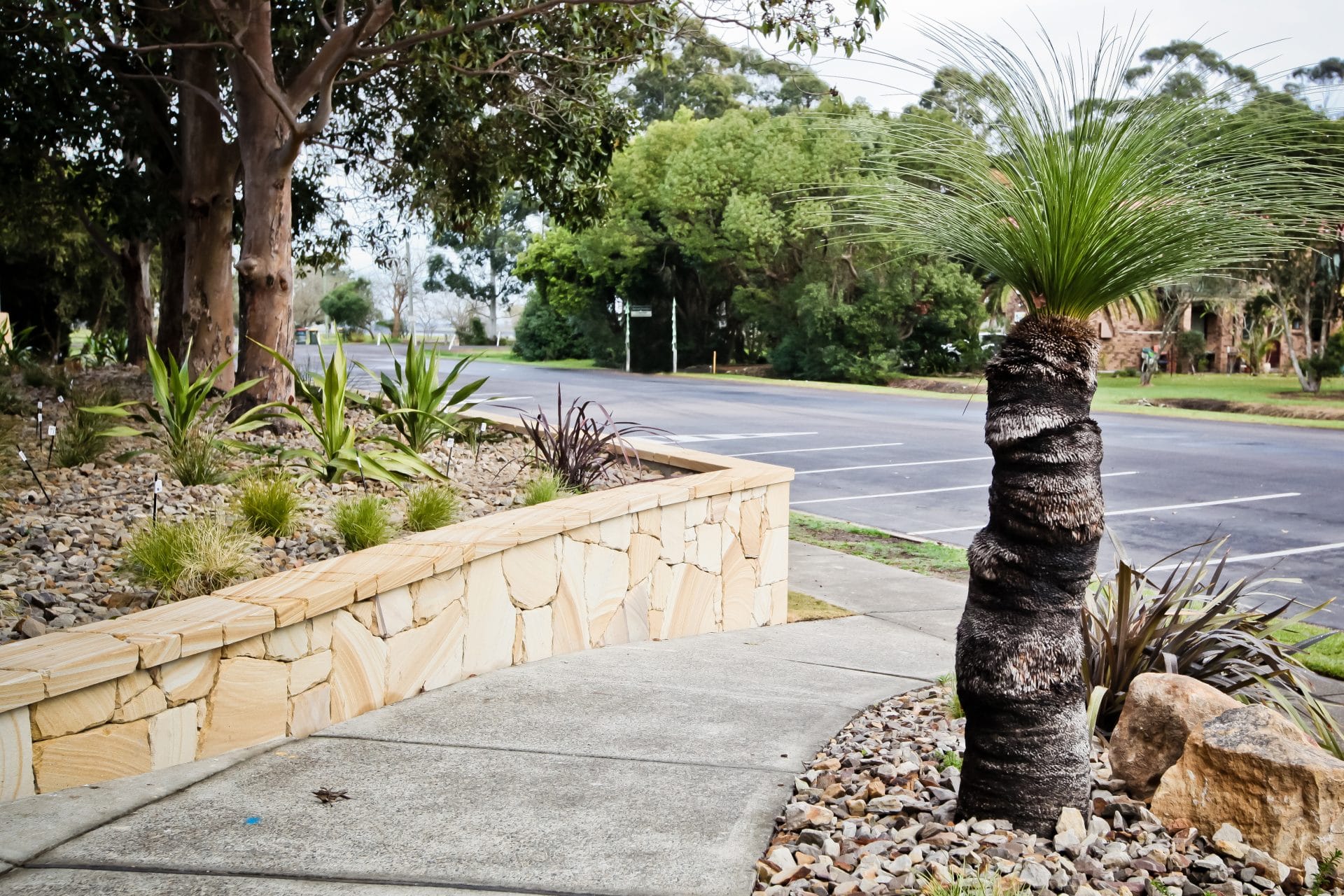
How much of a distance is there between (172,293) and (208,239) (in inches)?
182

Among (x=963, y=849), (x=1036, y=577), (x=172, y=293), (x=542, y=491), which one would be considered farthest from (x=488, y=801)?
(x=172, y=293)

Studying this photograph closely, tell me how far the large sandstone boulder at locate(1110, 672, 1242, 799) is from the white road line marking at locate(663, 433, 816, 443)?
13743mm

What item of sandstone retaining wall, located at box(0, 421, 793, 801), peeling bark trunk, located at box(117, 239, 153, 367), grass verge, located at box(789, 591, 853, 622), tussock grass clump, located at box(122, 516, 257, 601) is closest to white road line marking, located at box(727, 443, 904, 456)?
grass verge, located at box(789, 591, 853, 622)

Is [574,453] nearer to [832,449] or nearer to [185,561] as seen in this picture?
[185,561]

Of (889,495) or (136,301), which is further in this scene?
(136,301)

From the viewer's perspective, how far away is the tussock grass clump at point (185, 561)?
465 centimetres

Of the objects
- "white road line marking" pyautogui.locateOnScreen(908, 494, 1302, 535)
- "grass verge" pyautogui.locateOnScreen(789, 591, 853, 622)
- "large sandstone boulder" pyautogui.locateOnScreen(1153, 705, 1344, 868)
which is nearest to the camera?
"large sandstone boulder" pyautogui.locateOnScreen(1153, 705, 1344, 868)

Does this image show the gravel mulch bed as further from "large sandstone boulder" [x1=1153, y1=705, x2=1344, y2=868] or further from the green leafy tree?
the green leafy tree

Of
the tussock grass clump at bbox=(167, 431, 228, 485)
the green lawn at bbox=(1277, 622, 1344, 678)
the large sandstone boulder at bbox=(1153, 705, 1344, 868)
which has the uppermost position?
the tussock grass clump at bbox=(167, 431, 228, 485)

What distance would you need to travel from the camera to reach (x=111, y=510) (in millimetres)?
6254

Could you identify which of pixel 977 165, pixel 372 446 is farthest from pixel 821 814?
→ pixel 372 446

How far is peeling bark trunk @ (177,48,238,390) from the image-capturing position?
12.0 metres

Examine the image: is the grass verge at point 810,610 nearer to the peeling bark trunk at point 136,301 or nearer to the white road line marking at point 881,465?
the white road line marking at point 881,465

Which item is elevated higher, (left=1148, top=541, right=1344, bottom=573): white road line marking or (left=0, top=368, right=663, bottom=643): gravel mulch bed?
(left=0, top=368, right=663, bottom=643): gravel mulch bed
